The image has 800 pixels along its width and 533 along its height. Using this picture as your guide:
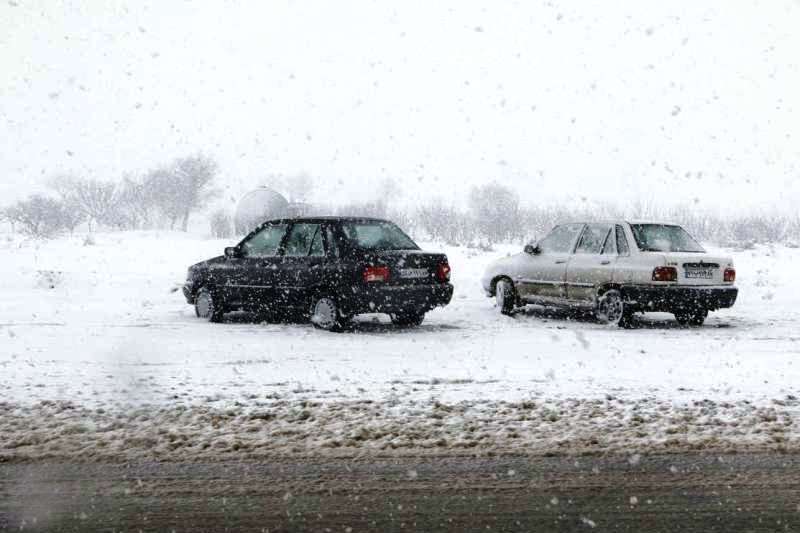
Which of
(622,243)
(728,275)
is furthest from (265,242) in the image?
(728,275)

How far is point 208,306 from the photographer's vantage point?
46.4 ft

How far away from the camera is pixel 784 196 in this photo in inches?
3807

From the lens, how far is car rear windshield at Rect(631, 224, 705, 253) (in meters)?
13.3

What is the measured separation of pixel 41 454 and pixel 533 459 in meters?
3.09

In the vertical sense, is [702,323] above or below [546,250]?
below

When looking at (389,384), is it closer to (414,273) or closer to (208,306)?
(414,273)

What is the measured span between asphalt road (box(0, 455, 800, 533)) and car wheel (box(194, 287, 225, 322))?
8503 millimetres

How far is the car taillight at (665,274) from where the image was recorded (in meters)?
12.8

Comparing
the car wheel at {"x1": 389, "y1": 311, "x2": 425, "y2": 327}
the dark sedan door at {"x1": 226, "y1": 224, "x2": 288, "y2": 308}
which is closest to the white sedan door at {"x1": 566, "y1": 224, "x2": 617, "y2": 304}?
the car wheel at {"x1": 389, "y1": 311, "x2": 425, "y2": 327}

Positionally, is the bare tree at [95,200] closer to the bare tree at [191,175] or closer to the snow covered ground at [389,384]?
the bare tree at [191,175]

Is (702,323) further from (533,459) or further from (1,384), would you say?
(1,384)

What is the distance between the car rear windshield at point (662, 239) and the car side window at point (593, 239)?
489mm

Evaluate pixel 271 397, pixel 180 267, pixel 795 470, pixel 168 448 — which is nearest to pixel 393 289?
pixel 271 397

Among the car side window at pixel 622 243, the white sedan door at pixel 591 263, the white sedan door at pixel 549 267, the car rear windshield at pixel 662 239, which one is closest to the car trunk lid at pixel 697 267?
the car rear windshield at pixel 662 239
